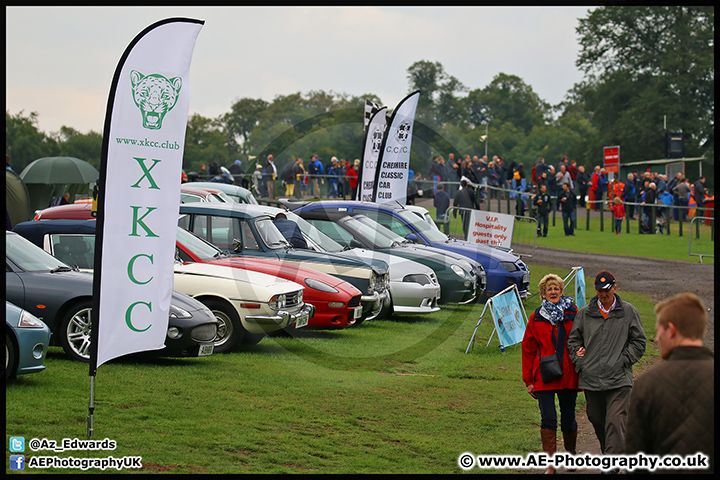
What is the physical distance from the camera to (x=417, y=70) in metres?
104

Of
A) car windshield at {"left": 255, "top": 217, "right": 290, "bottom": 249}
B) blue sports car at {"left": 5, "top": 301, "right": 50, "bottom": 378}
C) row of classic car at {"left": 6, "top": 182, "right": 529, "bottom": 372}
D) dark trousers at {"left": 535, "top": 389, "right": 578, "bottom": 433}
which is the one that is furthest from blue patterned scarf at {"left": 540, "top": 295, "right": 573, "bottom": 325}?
car windshield at {"left": 255, "top": 217, "right": 290, "bottom": 249}

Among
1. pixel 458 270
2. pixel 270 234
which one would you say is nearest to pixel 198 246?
pixel 270 234

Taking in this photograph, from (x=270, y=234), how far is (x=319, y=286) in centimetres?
183

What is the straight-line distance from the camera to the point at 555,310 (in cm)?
788

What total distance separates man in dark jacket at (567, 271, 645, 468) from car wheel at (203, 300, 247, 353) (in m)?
5.02

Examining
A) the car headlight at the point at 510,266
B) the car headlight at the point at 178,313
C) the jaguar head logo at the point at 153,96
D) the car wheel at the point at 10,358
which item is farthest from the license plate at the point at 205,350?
the car headlight at the point at 510,266

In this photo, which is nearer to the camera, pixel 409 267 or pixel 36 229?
pixel 36 229

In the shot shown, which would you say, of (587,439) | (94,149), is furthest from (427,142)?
(587,439)

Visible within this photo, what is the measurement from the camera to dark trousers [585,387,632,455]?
7211 mm

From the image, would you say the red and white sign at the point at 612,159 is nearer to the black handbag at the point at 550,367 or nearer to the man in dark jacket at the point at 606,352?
the man in dark jacket at the point at 606,352

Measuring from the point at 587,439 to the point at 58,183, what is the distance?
22576 mm

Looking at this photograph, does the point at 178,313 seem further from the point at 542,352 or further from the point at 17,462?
the point at 542,352

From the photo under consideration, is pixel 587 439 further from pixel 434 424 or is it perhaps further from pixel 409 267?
pixel 409 267

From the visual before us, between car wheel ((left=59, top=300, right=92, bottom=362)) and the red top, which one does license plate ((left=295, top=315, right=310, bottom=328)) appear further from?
the red top
